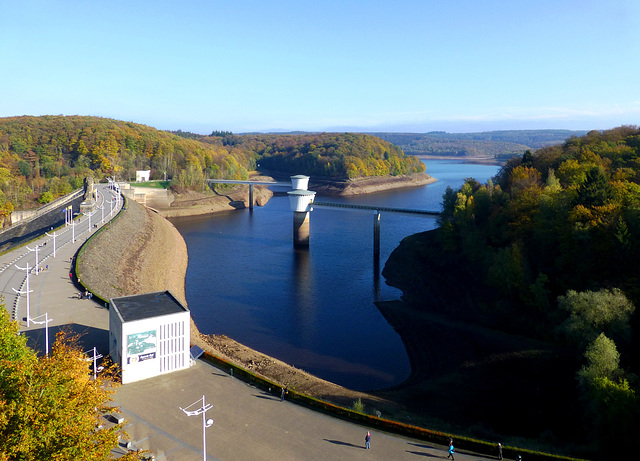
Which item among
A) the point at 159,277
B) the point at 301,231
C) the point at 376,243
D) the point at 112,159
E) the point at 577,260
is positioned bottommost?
the point at 159,277

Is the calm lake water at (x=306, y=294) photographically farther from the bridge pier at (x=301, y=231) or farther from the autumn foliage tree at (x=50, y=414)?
the autumn foliage tree at (x=50, y=414)

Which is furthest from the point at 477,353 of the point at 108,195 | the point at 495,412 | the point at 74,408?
the point at 108,195

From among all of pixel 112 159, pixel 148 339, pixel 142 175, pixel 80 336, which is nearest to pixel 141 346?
pixel 148 339

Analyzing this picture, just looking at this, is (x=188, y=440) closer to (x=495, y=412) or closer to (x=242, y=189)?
(x=495, y=412)

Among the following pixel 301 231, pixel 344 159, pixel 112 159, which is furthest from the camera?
pixel 344 159

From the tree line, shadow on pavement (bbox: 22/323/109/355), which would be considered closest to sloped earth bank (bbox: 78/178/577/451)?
the tree line

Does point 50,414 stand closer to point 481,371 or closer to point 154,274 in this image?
point 481,371

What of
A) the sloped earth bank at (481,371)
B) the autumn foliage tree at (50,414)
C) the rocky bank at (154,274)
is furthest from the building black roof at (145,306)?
the sloped earth bank at (481,371)
